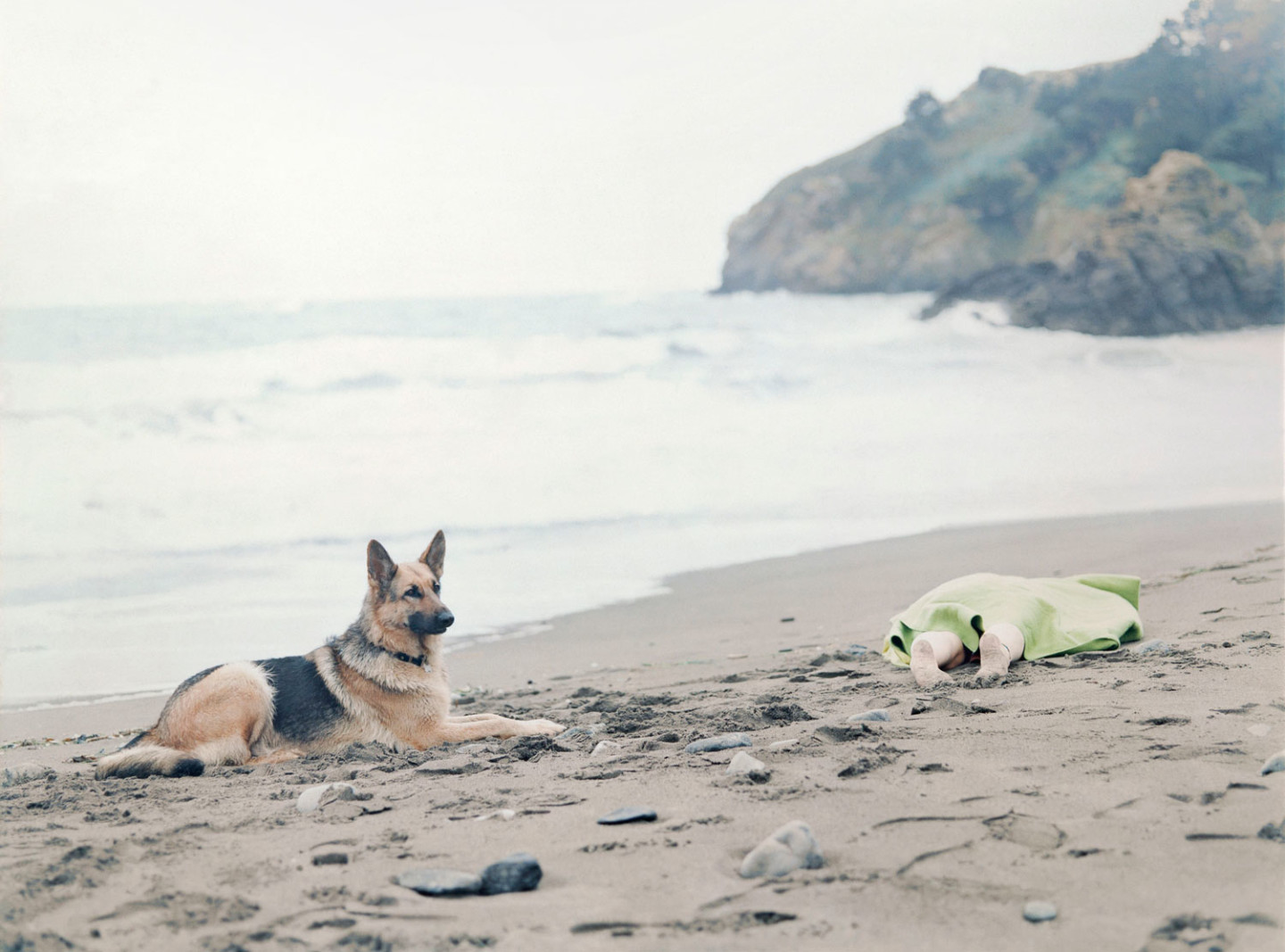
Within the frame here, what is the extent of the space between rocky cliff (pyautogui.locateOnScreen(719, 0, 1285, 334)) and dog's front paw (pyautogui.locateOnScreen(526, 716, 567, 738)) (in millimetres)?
15595

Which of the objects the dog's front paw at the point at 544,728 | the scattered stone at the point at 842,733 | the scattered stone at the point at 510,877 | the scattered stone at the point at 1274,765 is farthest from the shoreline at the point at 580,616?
the scattered stone at the point at 1274,765

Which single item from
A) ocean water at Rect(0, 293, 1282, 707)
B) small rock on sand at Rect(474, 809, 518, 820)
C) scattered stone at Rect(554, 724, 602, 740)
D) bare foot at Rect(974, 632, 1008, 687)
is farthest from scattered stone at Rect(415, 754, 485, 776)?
ocean water at Rect(0, 293, 1282, 707)

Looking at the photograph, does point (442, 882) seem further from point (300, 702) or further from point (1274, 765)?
point (300, 702)

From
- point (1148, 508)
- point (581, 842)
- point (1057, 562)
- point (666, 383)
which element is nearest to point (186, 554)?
point (1057, 562)

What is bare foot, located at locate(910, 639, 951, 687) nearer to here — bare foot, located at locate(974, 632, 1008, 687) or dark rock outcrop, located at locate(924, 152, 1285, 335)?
bare foot, located at locate(974, 632, 1008, 687)

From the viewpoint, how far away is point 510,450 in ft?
32.3

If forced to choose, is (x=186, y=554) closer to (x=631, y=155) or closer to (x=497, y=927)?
(x=497, y=927)

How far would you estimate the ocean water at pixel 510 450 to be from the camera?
587 cm

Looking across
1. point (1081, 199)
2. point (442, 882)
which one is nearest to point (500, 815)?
point (442, 882)

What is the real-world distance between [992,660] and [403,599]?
179cm

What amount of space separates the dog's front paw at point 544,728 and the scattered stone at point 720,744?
63 centimetres

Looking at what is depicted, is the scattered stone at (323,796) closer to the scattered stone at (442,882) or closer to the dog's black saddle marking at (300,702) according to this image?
the scattered stone at (442,882)

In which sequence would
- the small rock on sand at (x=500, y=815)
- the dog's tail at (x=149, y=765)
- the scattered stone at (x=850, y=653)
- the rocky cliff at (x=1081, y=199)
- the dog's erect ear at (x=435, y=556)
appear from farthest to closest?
the rocky cliff at (x=1081, y=199), the scattered stone at (x=850, y=653), the dog's erect ear at (x=435, y=556), the dog's tail at (x=149, y=765), the small rock on sand at (x=500, y=815)

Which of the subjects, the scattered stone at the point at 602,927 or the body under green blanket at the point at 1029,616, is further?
the body under green blanket at the point at 1029,616
